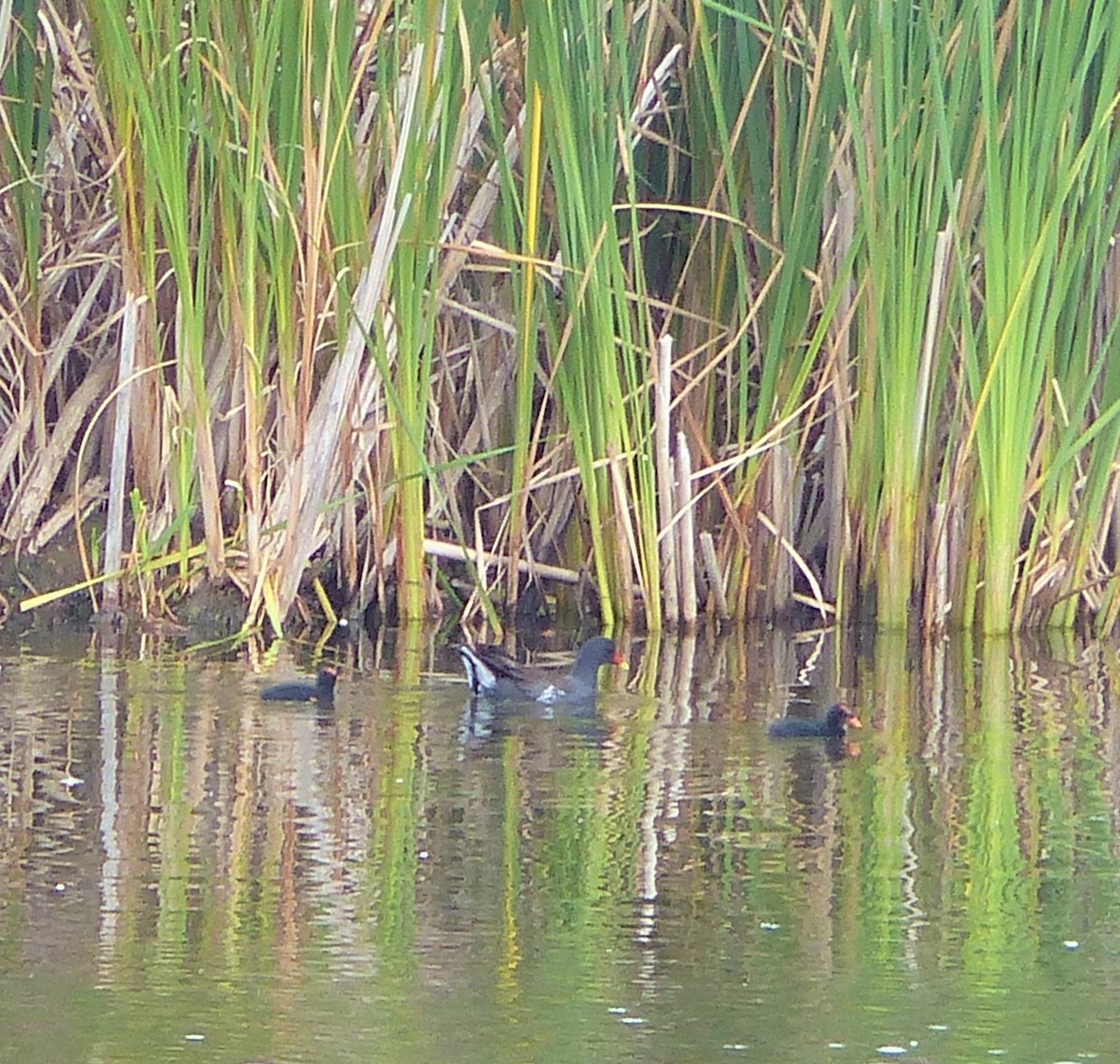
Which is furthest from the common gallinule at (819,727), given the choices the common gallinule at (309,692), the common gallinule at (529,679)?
the common gallinule at (309,692)

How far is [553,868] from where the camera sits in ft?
18.0

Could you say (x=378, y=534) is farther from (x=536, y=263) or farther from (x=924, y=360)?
(x=924, y=360)

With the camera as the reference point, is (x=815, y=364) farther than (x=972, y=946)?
Yes

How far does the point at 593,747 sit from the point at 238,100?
2438 mm

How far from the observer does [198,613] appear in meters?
8.63

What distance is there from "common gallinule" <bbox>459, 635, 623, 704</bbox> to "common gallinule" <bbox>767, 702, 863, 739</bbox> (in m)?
0.72

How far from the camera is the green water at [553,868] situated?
4.25 metres

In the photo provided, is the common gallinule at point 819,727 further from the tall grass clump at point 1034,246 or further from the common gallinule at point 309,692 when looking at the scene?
the tall grass clump at point 1034,246

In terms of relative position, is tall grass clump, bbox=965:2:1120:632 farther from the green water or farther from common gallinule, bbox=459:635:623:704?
common gallinule, bbox=459:635:623:704

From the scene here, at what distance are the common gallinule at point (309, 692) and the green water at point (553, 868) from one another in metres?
0.06

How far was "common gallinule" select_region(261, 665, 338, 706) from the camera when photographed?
7.36 m

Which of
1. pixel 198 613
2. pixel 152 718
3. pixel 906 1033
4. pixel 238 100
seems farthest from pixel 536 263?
pixel 906 1033

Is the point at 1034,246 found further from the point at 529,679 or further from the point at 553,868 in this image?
the point at 553,868

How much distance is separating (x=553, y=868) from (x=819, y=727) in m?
1.73
